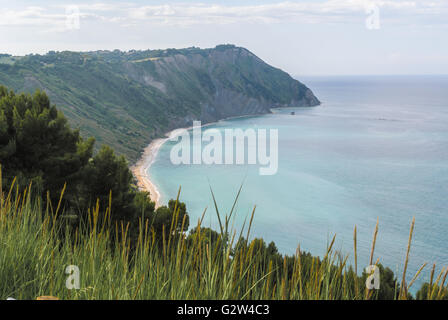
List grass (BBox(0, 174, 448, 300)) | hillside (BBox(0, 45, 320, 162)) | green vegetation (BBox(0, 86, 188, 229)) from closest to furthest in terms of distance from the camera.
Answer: grass (BBox(0, 174, 448, 300)) → green vegetation (BBox(0, 86, 188, 229)) → hillside (BBox(0, 45, 320, 162))

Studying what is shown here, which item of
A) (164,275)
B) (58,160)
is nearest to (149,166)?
(58,160)

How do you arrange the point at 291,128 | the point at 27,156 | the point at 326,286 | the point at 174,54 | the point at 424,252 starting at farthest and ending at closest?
the point at 174,54, the point at 291,128, the point at 424,252, the point at 27,156, the point at 326,286

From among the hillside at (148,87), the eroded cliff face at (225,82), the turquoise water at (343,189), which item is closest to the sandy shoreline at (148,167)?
the turquoise water at (343,189)

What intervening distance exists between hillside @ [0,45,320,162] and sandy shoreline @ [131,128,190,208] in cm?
191

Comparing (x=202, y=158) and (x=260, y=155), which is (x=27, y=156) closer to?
(x=202, y=158)

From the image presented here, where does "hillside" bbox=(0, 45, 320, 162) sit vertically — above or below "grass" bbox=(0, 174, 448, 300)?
above

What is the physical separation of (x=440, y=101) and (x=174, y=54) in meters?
105

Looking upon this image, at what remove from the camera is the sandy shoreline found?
50.4 metres

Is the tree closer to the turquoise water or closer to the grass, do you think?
the grass

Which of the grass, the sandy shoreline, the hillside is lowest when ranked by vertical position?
the grass

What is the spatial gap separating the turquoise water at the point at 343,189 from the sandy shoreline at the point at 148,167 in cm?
143

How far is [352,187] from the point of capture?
55875mm

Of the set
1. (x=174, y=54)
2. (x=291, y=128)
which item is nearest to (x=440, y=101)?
(x=291, y=128)

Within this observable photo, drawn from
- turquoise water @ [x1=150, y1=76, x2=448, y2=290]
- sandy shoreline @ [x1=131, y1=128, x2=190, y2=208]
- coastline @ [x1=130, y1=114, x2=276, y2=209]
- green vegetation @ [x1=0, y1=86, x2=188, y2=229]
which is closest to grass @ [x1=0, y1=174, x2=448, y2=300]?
green vegetation @ [x1=0, y1=86, x2=188, y2=229]
